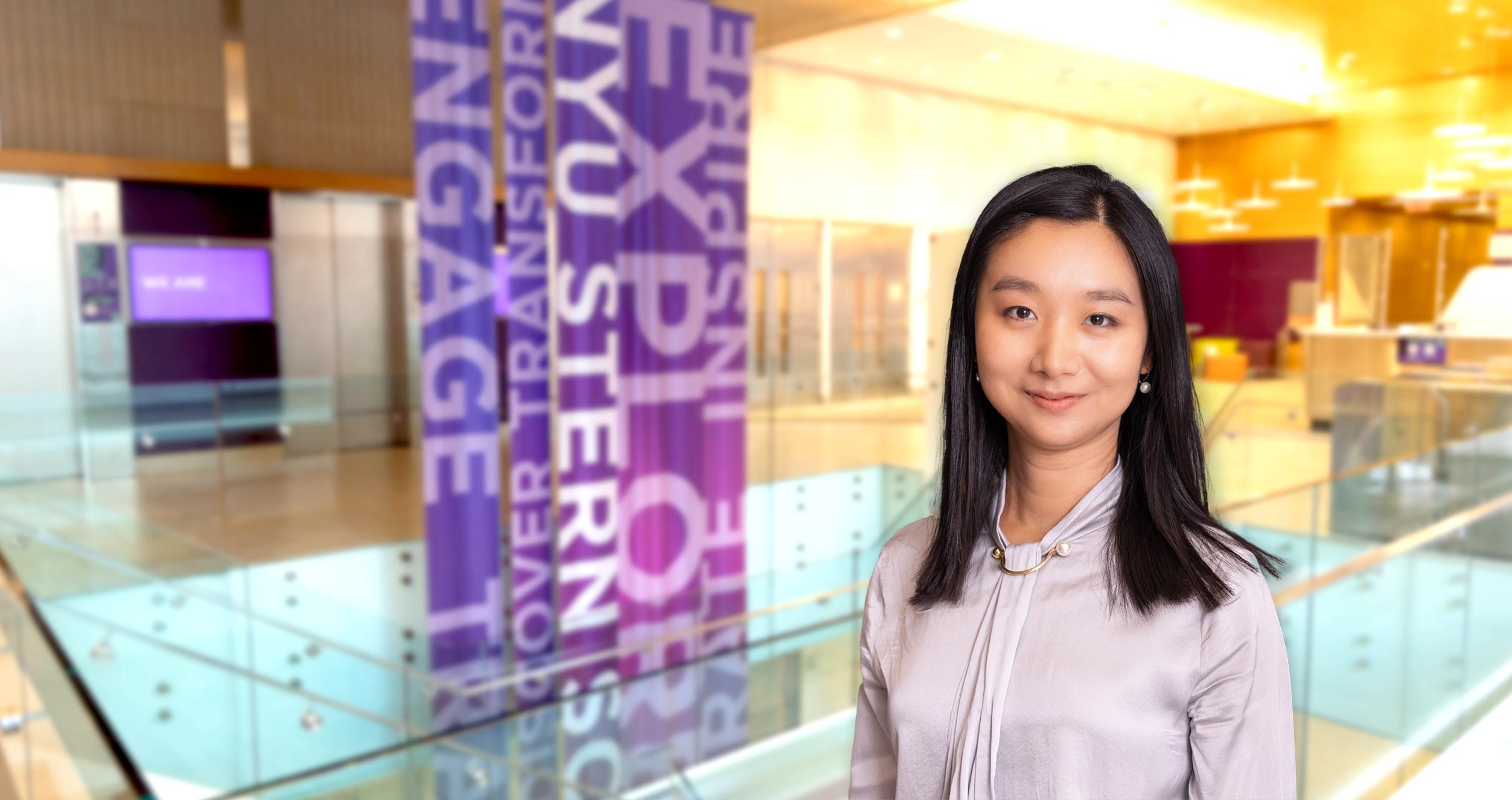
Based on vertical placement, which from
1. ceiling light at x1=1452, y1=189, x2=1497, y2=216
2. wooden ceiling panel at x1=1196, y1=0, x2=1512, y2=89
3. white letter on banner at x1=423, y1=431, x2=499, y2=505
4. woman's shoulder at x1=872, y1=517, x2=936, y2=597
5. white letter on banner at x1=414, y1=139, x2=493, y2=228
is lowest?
white letter on banner at x1=423, y1=431, x2=499, y2=505

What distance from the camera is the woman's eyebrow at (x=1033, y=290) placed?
1125mm

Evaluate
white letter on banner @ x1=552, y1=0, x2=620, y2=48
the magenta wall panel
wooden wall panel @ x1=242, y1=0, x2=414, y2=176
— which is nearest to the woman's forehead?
white letter on banner @ x1=552, y1=0, x2=620, y2=48

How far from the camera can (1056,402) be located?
1161mm

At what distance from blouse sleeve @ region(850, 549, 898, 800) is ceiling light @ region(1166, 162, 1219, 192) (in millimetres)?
12445

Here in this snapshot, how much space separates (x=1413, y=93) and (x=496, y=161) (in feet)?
33.8

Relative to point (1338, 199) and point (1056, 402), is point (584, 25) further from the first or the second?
point (1338, 199)

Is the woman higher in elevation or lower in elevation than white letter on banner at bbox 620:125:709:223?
lower

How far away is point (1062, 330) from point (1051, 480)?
210 mm

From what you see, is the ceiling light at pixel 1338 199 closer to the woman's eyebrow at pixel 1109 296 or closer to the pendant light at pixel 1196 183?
the pendant light at pixel 1196 183

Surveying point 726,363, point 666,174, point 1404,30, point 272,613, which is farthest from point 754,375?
point 1404,30

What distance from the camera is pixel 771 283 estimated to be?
7227 mm

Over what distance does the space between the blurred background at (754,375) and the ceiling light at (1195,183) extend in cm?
8

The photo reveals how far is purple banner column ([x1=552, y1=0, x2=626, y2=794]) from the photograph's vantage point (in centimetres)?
560

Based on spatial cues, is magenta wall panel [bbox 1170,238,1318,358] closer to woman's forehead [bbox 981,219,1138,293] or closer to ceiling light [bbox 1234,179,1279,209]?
ceiling light [bbox 1234,179,1279,209]
